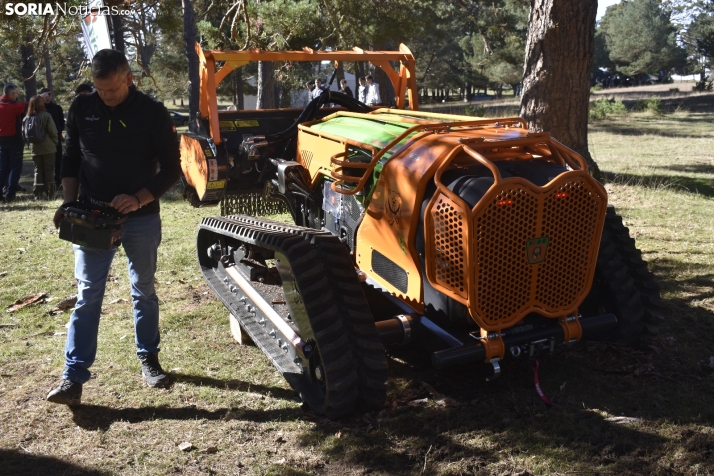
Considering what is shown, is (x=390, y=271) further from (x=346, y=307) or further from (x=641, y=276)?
(x=641, y=276)

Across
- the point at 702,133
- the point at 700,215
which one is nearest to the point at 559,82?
the point at 700,215

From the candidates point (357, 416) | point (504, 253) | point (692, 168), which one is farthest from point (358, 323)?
point (692, 168)

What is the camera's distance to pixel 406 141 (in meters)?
4.04

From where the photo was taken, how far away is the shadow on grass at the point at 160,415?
379 cm

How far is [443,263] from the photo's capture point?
354cm

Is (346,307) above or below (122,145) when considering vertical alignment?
below

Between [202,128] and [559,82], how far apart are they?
4016 millimetres

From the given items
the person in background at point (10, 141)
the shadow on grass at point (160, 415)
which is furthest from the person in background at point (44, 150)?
the shadow on grass at point (160, 415)

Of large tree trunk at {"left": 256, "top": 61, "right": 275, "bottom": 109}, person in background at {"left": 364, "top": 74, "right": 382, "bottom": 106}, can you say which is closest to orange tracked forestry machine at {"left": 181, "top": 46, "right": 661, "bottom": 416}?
person in background at {"left": 364, "top": 74, "right": 382, "bottom": 106}

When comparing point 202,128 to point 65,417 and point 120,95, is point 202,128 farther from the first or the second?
point 65,417

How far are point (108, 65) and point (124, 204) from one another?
746 millimetres

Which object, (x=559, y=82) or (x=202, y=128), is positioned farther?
(x=559, y=82)

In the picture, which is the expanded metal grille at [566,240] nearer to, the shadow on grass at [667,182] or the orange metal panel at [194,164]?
the orange metal panel at [194,164]

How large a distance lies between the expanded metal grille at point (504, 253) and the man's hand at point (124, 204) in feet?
6.15
